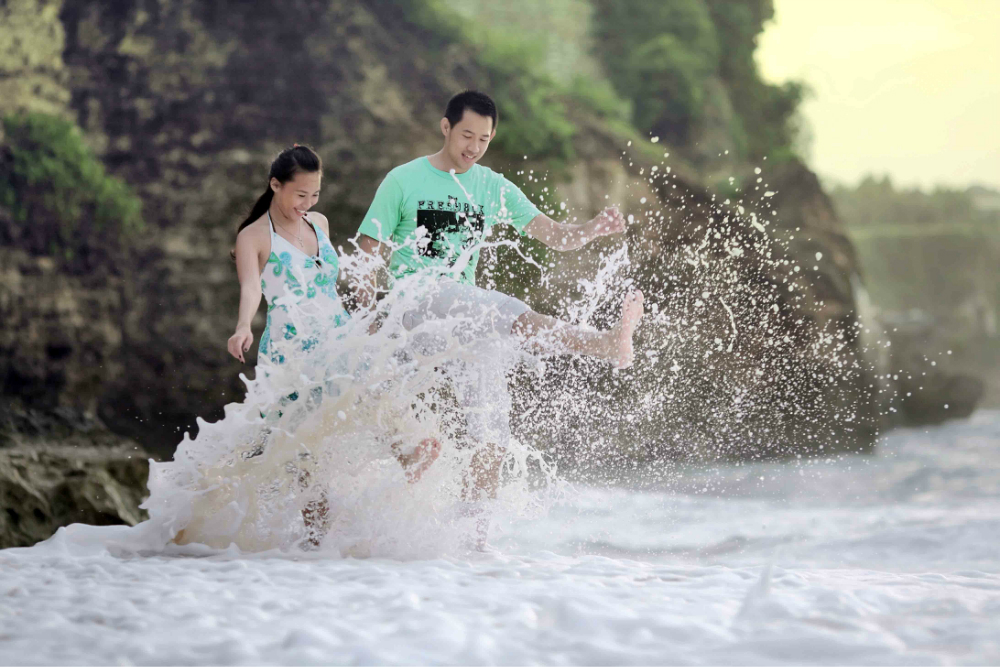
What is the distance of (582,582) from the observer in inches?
104

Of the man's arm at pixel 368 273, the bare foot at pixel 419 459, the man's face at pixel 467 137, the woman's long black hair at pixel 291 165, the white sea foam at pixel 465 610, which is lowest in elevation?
the white sea foam at pixel 465 610

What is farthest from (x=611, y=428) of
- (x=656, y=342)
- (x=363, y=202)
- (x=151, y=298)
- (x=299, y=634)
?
(x=299, y=634)

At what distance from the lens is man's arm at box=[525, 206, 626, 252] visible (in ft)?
10.5

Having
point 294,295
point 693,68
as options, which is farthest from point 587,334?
point 693,68

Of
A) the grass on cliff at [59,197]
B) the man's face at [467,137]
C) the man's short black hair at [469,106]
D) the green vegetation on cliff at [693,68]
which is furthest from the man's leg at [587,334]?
the green vegetation on cliff at [693,68]

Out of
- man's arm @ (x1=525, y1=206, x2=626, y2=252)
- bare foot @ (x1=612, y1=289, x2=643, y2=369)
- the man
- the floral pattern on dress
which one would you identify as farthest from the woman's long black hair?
bare foot @ (x1=612, y1=289, x2=643, y2=369)

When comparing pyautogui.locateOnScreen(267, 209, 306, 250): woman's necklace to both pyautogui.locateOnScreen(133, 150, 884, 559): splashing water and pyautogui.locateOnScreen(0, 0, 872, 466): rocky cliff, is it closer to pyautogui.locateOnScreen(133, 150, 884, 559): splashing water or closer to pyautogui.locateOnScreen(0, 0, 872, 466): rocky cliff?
pyautogui.locateOnScreen(133, 150, 884, 559): splashing water

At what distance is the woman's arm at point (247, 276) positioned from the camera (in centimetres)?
297

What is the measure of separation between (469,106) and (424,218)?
44cm

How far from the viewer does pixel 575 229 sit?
330 centimetres

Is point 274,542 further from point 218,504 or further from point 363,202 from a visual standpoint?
point 363,202

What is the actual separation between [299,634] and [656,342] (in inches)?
201

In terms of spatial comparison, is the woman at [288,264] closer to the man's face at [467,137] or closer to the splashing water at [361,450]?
the splashing water at [361,450]

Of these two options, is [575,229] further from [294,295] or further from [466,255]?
[294,295]
